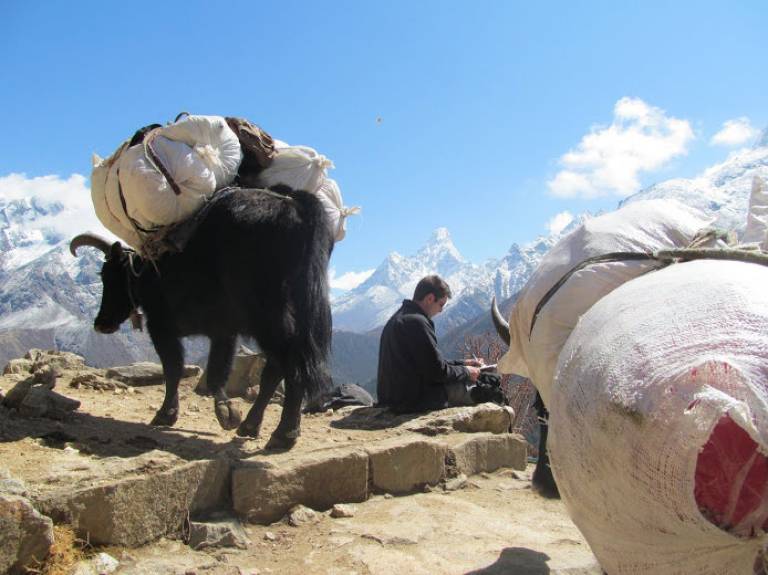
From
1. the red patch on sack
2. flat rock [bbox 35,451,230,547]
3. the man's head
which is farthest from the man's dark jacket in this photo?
the red patch on sack

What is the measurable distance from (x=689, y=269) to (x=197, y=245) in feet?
9.66

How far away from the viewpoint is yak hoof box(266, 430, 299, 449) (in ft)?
11.6

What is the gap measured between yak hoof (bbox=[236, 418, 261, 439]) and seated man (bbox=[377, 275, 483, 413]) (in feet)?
4.75

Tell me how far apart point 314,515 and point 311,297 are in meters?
1.20

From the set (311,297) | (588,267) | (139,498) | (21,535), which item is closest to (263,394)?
(311,297)

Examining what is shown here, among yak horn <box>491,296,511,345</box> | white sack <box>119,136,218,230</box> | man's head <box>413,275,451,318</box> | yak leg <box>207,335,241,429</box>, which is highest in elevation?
white sack <box>119,136,218,230</box>

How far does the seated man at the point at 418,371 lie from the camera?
4848mm

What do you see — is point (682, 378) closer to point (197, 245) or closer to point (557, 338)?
point (557, 338)

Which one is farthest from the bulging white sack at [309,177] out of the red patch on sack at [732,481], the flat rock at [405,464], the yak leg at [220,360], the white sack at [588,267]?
the red patch on sack at [732,481]

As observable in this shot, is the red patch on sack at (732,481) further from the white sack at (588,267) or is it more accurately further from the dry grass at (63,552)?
the dry grass at (63,552)

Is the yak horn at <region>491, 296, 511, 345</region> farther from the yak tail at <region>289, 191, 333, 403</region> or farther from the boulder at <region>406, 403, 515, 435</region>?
the boulder at <region>406, 403, 515, 435</region>

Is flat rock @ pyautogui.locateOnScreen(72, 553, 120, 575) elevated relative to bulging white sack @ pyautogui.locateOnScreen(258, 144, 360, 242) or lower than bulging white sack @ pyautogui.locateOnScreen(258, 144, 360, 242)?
lower

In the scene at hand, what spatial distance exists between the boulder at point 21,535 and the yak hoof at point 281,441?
Result: 153cm

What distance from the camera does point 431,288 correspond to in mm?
5250
